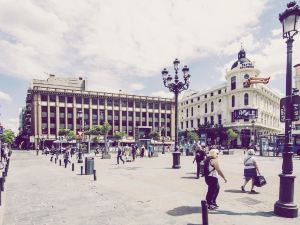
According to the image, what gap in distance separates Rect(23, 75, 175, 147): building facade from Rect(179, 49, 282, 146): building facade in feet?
39.1

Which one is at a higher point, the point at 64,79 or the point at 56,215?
the point at 64,79

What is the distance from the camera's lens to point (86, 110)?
230 ft

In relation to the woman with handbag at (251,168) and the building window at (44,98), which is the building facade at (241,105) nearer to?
the building window at (44,98)

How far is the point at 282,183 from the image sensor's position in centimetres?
644

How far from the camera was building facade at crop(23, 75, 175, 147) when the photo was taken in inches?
2509

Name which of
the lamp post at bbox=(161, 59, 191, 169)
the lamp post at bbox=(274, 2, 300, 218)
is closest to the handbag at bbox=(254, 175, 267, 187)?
the lamp post at bbox=(274, 2, 300, 218)

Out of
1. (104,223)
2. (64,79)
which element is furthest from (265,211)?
(64,79)

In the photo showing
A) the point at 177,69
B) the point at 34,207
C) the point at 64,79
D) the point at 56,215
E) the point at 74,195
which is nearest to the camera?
the point at 56,215

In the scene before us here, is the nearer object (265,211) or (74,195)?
(265,211)

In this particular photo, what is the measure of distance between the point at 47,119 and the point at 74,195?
5982cm

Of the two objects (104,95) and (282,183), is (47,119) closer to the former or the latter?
(104,95)

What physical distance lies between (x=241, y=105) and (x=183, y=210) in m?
55.6

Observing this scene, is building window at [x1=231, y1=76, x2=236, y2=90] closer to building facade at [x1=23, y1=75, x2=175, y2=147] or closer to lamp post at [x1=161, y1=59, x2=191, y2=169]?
building facade at [x1=23, y1=75, x2=175, y2=147]

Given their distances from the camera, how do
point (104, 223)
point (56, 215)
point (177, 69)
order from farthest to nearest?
point (177, 69) < point (56, 215) < point (104, 223)
